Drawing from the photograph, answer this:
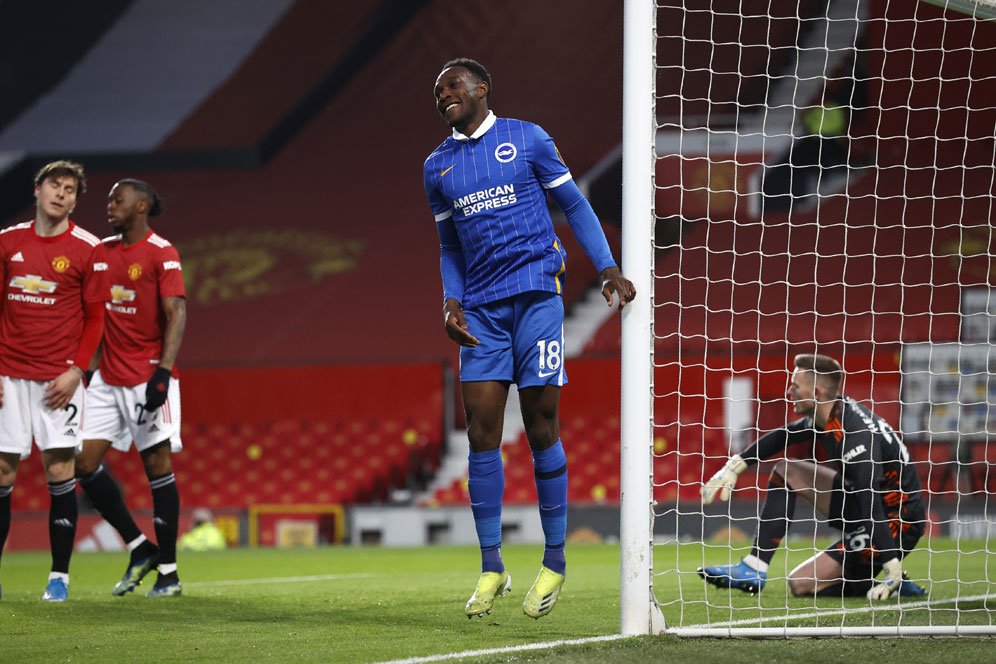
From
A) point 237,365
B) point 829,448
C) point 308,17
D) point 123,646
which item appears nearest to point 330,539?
point 237,365

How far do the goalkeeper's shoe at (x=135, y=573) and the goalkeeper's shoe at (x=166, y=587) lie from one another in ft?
0.29

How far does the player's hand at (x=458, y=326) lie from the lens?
3.89 m

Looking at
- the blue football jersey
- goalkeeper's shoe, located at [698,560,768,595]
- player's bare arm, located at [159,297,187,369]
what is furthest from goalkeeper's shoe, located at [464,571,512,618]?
player's bare arm, located at [159,297,187,369]

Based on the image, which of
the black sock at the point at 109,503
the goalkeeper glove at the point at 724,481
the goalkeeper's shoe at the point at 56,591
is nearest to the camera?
the goalkeeper glove at the point at 724,481

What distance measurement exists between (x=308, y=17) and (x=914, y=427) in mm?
9191

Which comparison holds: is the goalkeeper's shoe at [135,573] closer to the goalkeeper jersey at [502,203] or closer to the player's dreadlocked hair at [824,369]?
the goalkeeper jersey at [502,203]

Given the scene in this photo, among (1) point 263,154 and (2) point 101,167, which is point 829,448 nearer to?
(1) point 263,154

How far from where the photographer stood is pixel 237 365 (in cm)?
1459

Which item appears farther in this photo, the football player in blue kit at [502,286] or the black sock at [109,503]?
the black sock at [109,503]

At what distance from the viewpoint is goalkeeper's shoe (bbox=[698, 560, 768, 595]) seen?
5.02 meters

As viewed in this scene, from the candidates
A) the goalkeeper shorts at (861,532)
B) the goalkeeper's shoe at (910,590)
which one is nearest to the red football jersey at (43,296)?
the goalkeeper shorts at (861,532)

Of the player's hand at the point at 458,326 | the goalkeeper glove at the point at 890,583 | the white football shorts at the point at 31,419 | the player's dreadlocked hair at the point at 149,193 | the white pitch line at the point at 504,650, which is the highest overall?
the player's dreadlocked hair at the point at 149,193

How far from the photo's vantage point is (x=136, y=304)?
5.57m

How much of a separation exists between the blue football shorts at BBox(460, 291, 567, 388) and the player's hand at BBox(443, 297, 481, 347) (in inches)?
1.2
